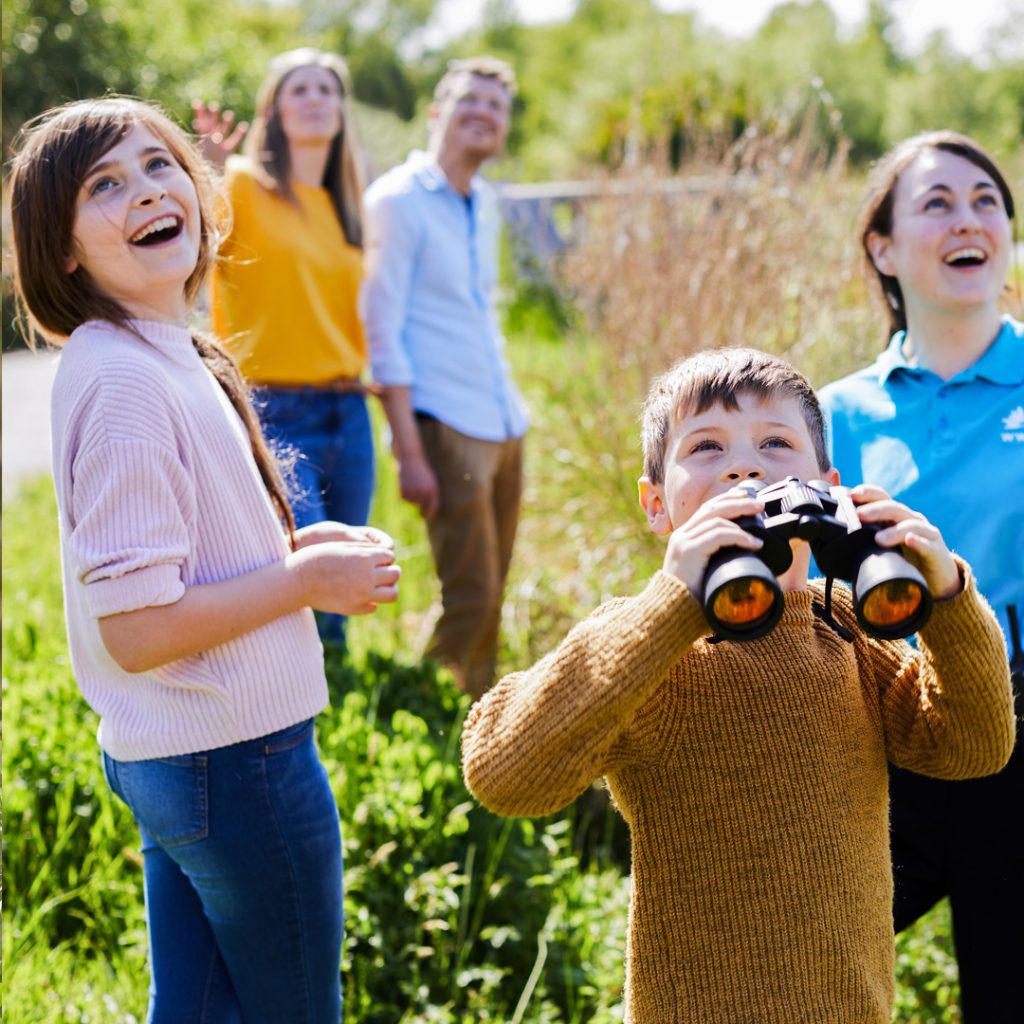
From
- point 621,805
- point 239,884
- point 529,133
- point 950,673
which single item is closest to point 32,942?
point 239,884

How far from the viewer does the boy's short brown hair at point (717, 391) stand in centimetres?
159

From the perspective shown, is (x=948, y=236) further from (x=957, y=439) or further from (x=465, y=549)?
(x=465, y=549)

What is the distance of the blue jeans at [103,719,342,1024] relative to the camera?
1791 millimetres

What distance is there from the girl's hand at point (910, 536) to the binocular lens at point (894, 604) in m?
0.05

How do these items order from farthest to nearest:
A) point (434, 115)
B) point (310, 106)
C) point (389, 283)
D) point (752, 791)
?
point (434, 115) < point (389, 283) < point (310, 106) < point (752, 791)

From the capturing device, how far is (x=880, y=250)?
2.55 m

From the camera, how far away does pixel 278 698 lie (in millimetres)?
1833

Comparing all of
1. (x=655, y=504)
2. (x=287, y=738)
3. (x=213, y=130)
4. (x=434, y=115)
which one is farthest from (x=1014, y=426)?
(x=434, y=115)

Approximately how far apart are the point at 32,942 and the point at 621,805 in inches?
71.0

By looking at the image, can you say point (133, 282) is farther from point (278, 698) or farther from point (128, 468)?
point (278, 698)

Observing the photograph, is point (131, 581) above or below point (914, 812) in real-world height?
above

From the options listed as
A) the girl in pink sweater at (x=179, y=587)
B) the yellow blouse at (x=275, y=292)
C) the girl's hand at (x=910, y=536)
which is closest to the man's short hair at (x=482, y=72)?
the yellow blouse at (x=275, y=292)

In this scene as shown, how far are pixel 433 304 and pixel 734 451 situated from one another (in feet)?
8.66

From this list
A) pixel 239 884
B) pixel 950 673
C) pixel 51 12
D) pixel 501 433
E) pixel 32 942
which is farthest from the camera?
pixel 51 12
